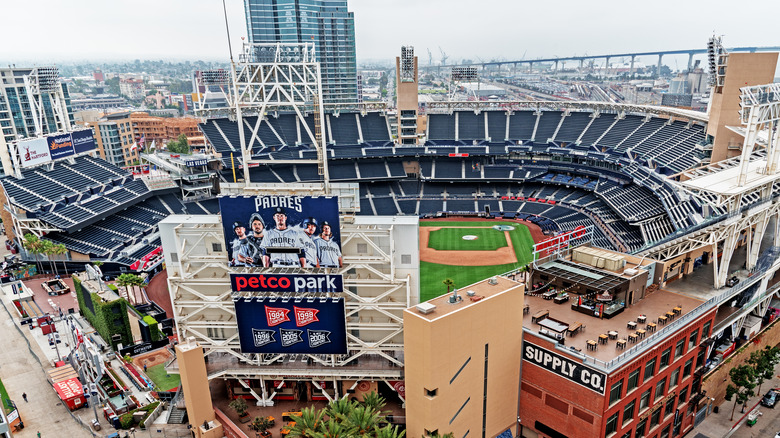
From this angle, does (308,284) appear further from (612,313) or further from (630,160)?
(630,160)

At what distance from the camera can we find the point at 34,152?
78.7 metres

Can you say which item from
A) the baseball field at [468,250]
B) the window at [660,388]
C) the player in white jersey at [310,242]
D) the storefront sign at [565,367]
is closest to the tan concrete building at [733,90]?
the baseball field at [468,250]

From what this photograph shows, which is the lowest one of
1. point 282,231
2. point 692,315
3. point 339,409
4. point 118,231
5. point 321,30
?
point 118,231

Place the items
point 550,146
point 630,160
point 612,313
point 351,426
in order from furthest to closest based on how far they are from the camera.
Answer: point 550,146, point 630,160, point 612,313, point 351,426

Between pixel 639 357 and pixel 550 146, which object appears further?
pixel 550 146

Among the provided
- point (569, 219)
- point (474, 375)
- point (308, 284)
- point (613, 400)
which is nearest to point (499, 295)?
point (474, 375)

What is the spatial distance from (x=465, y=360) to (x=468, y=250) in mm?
49049

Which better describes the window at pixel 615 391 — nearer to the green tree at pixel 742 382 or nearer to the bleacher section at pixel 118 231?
the green tree at pixel 742 382

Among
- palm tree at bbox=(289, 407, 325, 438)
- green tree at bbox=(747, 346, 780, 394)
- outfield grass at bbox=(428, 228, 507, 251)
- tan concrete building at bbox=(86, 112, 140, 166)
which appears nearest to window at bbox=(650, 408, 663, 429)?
green tree at bbox=(747, 346, 780, 394)

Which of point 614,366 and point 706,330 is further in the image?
point 706,330

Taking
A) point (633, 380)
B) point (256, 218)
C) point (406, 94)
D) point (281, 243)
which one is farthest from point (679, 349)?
point (406, 94)

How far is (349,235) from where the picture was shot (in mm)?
37031

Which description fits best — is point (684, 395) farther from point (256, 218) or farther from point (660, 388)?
point (256, 218)

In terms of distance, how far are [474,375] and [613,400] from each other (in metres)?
8.86
